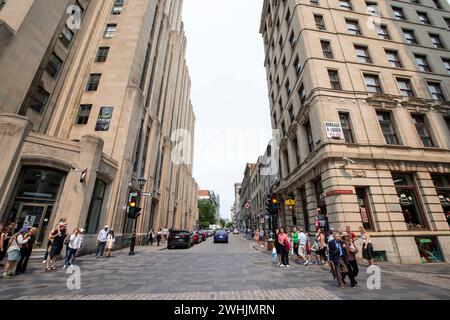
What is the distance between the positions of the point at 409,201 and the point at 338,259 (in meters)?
11.6

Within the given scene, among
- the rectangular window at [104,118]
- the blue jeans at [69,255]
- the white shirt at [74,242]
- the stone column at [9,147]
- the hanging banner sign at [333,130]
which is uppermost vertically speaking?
the rectangular window at [104,118]

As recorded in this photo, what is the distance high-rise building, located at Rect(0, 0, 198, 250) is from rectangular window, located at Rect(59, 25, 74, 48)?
104mm

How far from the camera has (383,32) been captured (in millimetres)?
19688

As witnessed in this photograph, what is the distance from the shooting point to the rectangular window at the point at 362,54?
17859 millimetres

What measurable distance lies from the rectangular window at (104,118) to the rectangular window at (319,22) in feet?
71.4

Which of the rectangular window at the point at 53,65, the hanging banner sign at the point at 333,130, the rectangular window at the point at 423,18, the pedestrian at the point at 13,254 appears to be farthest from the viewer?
the rectangular window at the point at 423,18

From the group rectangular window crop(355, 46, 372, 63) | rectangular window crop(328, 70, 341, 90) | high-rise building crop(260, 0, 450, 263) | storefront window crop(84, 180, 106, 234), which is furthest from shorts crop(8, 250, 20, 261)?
rectangular window crop(355, 46, 372, 63)

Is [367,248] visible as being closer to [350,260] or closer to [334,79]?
[350,260]

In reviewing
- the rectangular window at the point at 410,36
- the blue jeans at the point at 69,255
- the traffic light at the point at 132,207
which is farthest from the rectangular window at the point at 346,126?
the blue jeans at the point at 69,255

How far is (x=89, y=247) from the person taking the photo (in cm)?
1511

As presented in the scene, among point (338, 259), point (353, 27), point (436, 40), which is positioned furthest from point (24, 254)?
point (436, 40)

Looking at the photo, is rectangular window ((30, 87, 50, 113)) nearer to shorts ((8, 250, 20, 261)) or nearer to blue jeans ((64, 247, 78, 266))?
blue jeans ((64, 247, 78, 266))

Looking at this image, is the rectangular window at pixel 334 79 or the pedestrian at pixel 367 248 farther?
the rectangular window at pixel 334 79

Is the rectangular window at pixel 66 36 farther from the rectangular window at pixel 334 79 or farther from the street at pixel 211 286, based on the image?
the rectangular window at pixel 334 79
